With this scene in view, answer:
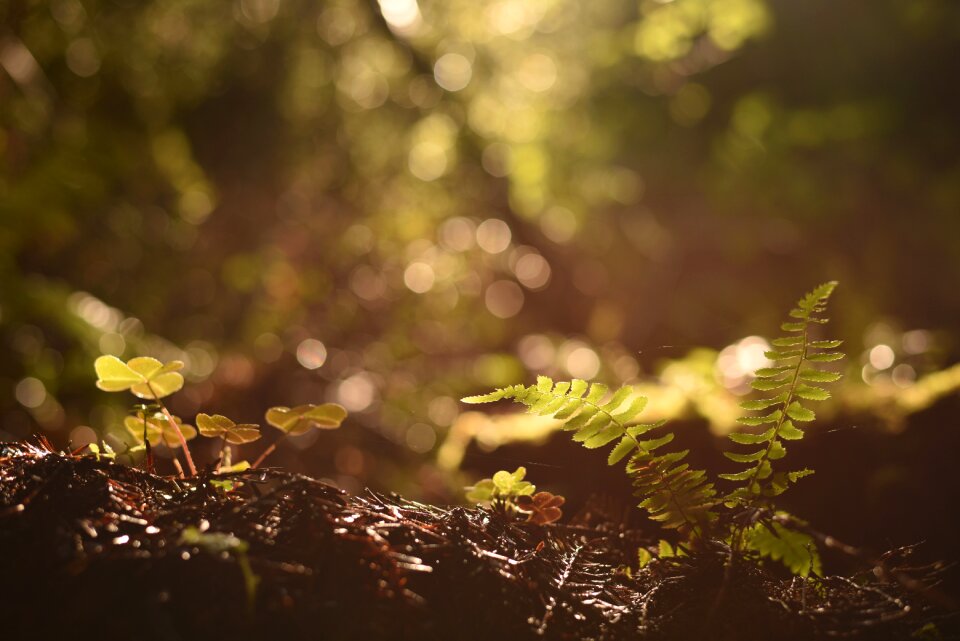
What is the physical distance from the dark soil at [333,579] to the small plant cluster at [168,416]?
17cm

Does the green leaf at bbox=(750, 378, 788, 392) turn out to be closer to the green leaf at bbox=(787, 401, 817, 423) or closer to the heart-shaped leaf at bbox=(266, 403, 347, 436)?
the green leaf at bbox=(787, 401, 817, 423)

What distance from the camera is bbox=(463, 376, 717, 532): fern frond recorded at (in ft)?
4.54

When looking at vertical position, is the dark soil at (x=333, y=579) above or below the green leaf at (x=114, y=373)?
below

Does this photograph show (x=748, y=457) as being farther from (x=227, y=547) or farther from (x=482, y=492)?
(x=227, y=547)

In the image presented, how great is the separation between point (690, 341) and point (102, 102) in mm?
9188

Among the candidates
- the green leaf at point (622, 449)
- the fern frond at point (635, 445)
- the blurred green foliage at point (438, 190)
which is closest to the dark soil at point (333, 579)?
the fern frond at point (635, 445)

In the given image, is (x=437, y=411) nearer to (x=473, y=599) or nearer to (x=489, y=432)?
(x=489, y=432)

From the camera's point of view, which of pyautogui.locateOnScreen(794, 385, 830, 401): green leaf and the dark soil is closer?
the dark soil

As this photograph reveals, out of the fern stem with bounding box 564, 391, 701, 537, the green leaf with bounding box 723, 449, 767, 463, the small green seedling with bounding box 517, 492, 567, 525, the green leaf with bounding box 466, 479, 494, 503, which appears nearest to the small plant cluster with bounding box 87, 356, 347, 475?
the green leaf with bounding box 466, 479, 494, 503

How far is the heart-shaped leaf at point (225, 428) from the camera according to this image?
147 cm

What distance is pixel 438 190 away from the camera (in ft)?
36.1

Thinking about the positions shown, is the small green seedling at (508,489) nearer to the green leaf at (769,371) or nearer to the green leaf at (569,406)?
the green leaf at (569,406)

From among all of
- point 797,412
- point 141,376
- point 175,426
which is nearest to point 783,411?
point 797,412

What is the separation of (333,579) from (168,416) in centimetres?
73
